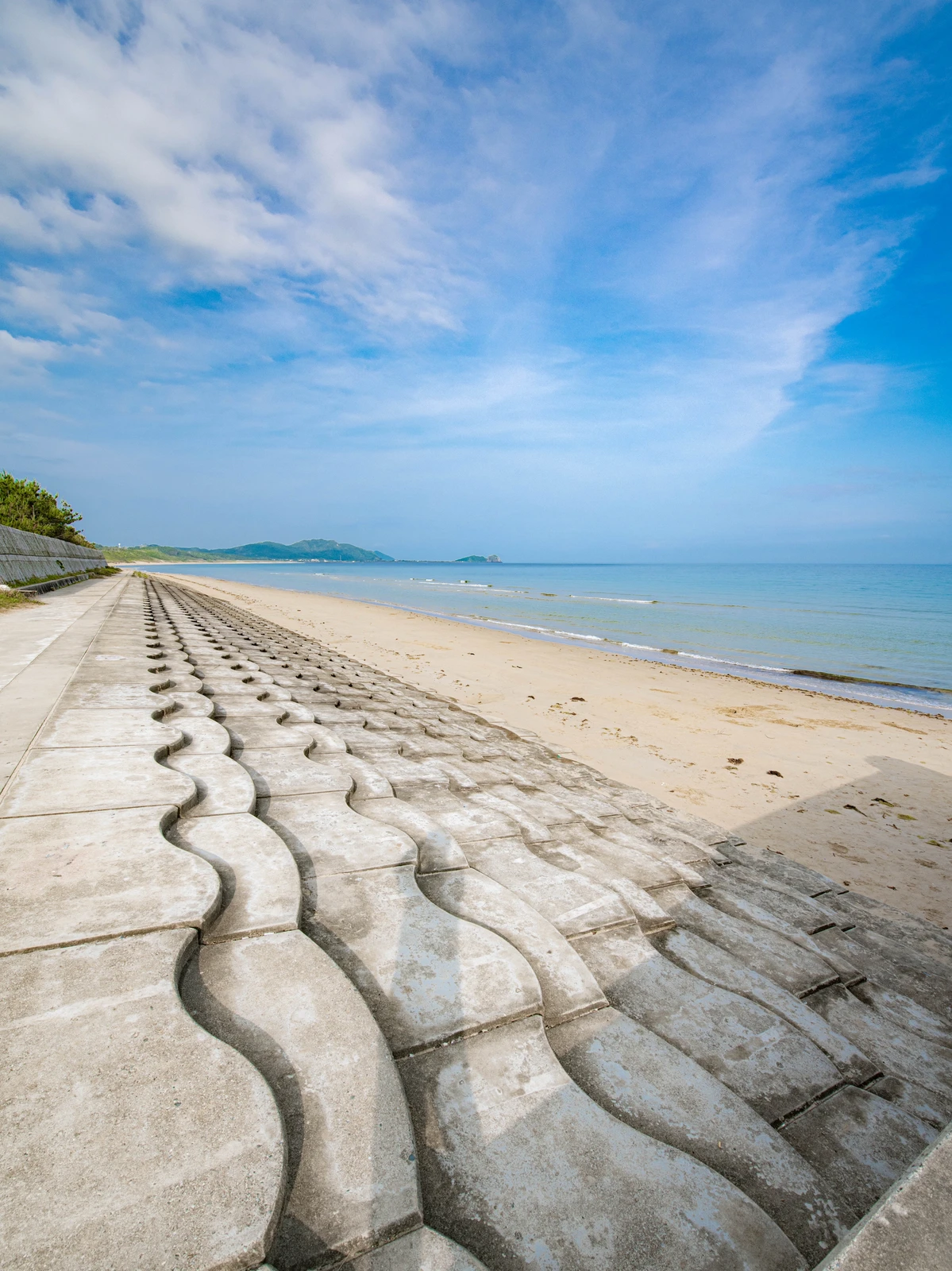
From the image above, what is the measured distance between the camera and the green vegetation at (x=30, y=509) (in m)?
21.7

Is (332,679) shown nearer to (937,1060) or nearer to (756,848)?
(756,848)

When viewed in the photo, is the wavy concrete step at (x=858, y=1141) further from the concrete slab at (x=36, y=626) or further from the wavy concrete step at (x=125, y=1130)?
the concrete slab at (x=36, y=626)

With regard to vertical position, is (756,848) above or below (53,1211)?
below

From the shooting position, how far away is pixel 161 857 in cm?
193

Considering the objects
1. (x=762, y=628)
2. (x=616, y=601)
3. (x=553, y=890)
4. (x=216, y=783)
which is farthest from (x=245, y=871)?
(x=616, y=601)

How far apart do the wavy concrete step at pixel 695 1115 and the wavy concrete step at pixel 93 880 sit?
1185 millimetres

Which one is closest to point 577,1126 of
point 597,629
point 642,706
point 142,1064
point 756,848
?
point 142,1064

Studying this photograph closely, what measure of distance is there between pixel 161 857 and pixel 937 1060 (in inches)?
111

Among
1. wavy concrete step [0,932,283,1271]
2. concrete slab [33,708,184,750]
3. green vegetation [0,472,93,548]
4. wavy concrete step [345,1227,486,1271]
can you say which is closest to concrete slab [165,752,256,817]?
concrete slab [33,708,184,750]

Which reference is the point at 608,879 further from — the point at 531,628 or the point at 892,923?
the point at 531,628

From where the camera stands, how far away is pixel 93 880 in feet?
5.80

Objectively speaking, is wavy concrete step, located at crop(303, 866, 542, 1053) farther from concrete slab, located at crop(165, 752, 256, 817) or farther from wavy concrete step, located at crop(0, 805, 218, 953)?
concrete slab, located at crop(165, 752, 256, 817)

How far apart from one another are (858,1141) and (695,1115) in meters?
0.50

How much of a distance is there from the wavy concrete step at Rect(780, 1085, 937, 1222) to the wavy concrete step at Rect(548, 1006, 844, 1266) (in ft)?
0.25
